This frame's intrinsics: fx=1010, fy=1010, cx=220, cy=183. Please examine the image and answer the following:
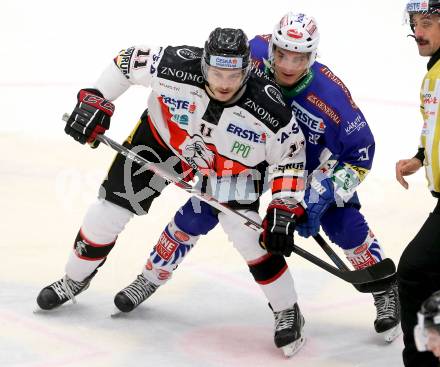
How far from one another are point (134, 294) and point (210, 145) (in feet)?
2.13

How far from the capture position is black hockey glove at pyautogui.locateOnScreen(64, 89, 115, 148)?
335 centimetres

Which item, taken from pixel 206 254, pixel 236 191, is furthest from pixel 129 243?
pixel 236 191

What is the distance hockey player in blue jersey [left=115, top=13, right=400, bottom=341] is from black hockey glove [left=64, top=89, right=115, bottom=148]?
Answer: 43 cm

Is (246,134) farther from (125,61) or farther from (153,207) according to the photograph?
(153,207)

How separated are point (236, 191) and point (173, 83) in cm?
42

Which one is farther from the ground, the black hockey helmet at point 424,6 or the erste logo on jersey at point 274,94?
the black hockey helmet at point 424,6

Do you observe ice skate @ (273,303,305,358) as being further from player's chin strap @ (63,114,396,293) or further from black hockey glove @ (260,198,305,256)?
black hockey glove @ (260,198,305,256)

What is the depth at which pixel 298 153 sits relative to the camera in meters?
3.31

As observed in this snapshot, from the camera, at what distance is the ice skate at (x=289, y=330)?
3324 mm

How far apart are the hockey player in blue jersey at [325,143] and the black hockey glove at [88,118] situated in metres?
0.43

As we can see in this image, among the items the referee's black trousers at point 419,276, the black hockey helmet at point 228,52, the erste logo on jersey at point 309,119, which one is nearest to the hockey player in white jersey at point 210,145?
the black hockey helmet at point 228,52

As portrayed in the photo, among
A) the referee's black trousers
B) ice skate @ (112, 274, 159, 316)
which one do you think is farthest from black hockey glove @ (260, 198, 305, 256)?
ice skate @ (112, 274, 159, 316)

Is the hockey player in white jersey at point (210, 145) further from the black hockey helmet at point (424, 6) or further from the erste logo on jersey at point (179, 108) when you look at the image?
the black hockey helmet at point (424, 6)

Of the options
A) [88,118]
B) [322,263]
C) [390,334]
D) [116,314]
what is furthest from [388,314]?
[88,118]
